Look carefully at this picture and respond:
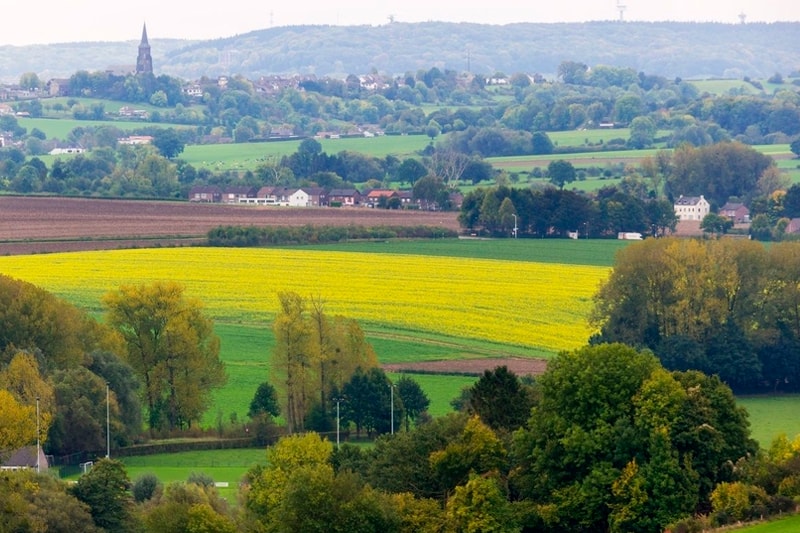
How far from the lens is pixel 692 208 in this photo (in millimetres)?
126375

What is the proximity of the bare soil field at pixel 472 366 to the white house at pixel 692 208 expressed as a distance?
61.0 meters

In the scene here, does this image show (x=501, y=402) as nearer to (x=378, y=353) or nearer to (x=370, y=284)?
(x=378, y=353)

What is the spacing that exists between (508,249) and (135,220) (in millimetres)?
21560

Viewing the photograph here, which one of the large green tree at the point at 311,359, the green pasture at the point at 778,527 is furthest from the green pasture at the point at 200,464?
the green pasture at the point at 778,527

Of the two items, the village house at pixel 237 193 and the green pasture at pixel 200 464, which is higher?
the green pasture at pixel 200 464

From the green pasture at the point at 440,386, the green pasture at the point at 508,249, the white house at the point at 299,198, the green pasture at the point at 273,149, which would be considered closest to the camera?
the green pasture at the point at 440,386

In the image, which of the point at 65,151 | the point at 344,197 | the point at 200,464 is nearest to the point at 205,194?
the point at 344,197

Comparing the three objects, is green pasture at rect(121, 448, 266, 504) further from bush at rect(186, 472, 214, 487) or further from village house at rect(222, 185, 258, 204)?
village house at rect(222, 185, 258, 204)

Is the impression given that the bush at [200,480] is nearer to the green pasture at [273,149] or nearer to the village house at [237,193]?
the village house at [237,193]

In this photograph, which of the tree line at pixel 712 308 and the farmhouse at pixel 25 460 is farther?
the tree line at pixel 712 308

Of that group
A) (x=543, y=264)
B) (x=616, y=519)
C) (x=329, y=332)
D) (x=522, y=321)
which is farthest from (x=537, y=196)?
(x=616, y=519)

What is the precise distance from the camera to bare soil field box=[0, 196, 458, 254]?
315 ft

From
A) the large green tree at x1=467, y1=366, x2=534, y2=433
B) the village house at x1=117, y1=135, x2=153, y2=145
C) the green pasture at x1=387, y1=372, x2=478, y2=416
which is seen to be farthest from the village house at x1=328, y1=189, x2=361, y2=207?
Result: the large green tree at x1=467, y1=366, x2=534, y2=433

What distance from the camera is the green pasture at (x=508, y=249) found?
306ft
